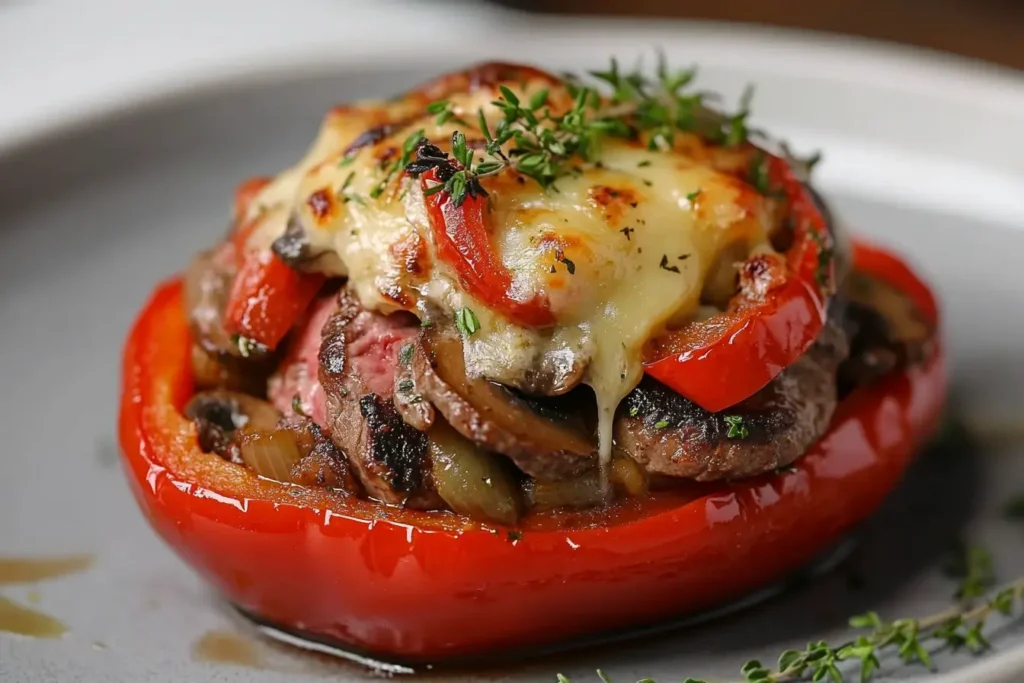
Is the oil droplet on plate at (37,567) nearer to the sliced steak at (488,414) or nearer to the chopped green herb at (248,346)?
the chopped green herb at (248,346)

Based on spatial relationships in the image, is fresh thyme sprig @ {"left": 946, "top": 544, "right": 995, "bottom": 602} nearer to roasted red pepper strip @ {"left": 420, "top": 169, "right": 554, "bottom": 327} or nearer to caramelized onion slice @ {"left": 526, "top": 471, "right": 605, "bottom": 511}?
caramelized onion slice @ {"left": 526, "top": 471, "right": 605, "bottom": 511}

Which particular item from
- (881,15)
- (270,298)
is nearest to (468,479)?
(270,298)

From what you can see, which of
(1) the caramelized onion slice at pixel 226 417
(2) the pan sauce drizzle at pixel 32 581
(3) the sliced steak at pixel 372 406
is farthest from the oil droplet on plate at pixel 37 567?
(3) the sliced steak at pixel 372 406

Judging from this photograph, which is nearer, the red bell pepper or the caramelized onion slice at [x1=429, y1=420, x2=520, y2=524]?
the caramelized onion slice at [x1=429, y1=420, x2=520, y2=524]

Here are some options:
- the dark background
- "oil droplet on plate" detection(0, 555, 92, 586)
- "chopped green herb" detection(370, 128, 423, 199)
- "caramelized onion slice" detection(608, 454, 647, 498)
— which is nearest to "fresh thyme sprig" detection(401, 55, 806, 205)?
"chopped green herb" detection(370, 128, 423, 199)

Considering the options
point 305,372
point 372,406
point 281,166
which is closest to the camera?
point 372,406

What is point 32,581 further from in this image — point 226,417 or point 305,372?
point 305,372
